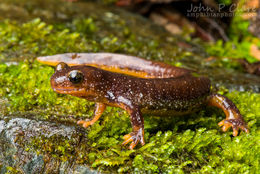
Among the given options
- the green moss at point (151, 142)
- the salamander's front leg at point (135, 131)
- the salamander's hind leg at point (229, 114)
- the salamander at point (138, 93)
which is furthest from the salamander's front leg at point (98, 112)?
the salamander's hind leg at point (229, 114)

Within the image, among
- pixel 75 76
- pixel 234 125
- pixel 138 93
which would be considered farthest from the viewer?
pixel 234 125

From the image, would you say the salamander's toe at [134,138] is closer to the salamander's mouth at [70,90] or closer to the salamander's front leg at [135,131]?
the salamander's front leg at [135,131]

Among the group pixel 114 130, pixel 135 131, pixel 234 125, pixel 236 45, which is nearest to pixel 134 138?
pixel 135 131

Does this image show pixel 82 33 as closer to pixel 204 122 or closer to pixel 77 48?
pixel 77 48

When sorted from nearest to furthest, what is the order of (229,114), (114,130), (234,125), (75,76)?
(75,76), (114,130), (234,125), (229,114)

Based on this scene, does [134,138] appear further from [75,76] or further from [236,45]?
[236,45]

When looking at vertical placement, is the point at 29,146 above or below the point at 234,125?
below

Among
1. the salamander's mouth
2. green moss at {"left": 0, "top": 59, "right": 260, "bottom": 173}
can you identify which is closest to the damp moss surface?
green moss at {"left": 0, "top": 59, "right": 260, "bottom": 173}
